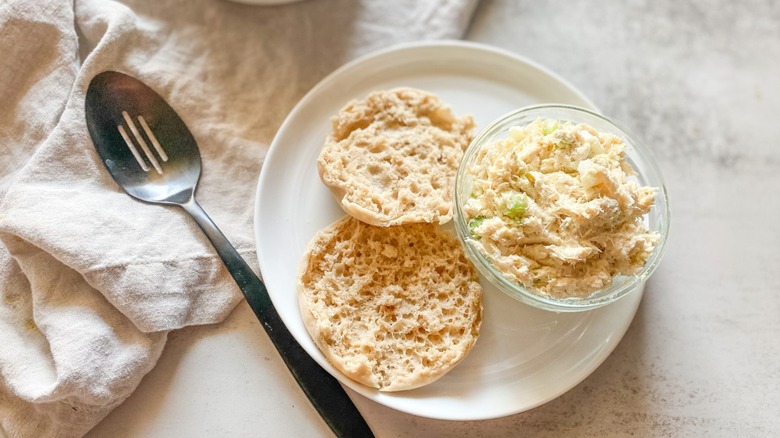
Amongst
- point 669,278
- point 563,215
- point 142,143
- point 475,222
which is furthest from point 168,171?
point 669,278

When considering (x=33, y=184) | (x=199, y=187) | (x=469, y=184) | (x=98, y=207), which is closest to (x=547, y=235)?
(x=469, y=184)

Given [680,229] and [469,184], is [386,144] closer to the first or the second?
[469,184]

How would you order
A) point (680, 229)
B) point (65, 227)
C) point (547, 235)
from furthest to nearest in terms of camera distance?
point (680, 229) → point (65, 227) → point (547, 235)

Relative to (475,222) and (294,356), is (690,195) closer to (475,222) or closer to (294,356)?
(475,222)

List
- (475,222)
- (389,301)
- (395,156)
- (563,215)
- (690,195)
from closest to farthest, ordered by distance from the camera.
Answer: (563,215), (475,222), (389,301), (395,156), (690,195)

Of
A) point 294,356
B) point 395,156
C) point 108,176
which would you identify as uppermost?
point 395,156

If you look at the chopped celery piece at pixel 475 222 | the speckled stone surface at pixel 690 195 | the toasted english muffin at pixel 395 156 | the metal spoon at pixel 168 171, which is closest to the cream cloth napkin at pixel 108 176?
the metal spoon at pixel 168 171

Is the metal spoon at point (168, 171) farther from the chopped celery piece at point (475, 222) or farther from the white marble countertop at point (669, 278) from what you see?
the chopped celery piece at point (475, 222)
